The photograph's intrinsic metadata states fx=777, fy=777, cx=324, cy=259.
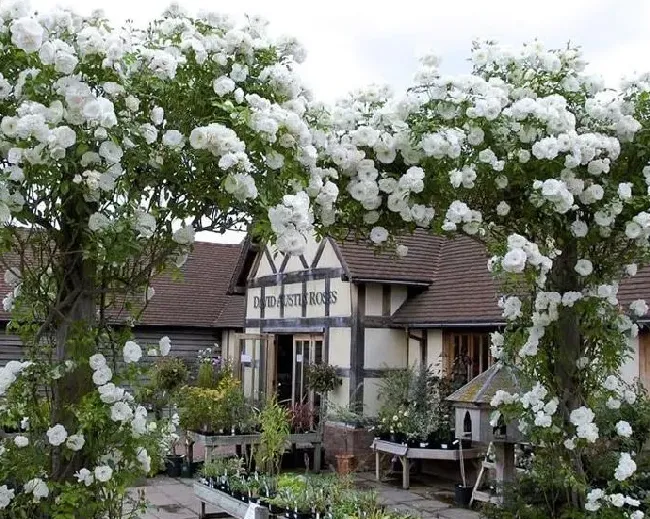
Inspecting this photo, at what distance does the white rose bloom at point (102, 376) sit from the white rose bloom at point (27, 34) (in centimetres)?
154

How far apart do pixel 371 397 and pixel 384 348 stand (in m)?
0.81

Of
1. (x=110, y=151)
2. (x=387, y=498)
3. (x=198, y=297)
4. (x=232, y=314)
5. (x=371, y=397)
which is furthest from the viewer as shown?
(x=198, y=297)

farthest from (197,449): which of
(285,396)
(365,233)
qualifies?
(365,233)

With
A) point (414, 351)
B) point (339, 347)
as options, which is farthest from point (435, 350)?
point (339, 347)

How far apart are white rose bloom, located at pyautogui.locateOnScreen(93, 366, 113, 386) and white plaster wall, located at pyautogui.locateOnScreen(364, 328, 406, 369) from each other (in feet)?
28.1

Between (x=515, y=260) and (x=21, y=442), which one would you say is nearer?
(x=21, y=442)

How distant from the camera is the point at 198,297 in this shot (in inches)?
777

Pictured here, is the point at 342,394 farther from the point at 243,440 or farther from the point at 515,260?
the point at 515,260

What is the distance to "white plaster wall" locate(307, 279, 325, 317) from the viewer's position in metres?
13.0

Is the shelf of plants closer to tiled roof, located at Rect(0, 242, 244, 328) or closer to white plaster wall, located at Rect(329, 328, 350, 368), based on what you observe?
white plaster wall, located at Rect(329, 328, 350, 368)

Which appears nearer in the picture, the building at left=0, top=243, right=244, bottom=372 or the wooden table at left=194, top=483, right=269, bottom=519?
the wooden table at left=194, top=483, right=269, bottom=519

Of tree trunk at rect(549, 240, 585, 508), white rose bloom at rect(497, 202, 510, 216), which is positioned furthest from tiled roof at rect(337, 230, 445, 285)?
white rose bloom at rect(497, 202, 510, 216)

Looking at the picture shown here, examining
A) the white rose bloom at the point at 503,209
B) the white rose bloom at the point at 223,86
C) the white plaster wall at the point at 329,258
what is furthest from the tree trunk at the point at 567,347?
the white plaster wall at the point at 329,258

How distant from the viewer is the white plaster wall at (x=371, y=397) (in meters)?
12.1
